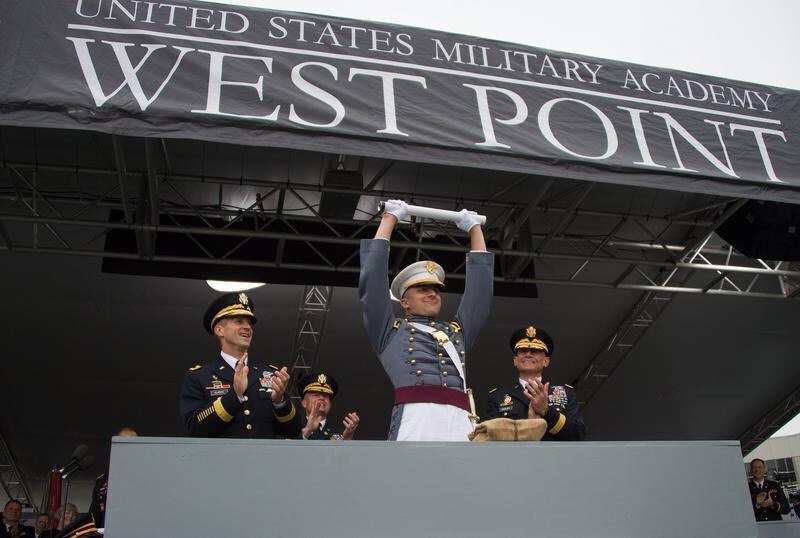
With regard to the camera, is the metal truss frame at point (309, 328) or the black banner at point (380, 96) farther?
the metal truss frame at point (309, 328)

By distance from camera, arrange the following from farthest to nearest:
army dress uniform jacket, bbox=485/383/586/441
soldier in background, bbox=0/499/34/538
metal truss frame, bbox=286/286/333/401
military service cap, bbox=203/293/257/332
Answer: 1. metal truss frame, bbox=286/286/333/401
2. soldier in background, bbox=0/499/34/538
3. army dress uniform jacket, bbox=485/383/586/441
4. military service cap, bbox=203/293/257/332

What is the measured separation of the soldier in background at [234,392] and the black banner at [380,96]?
0.84 metres

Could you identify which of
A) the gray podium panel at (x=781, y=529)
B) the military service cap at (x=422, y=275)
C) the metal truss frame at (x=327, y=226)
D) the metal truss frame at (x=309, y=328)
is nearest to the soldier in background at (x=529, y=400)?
the military service cap at (x=422, y=275)

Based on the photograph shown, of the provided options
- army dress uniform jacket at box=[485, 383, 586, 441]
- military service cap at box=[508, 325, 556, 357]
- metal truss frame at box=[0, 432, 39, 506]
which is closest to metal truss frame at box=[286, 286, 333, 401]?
metal truss frame at box=[0, 432, 39, 506]

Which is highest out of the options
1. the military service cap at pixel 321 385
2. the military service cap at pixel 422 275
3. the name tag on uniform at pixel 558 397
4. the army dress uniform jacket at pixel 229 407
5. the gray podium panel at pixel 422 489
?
the military service cap at pixel 321 385

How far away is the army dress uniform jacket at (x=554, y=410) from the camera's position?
3.61 meters

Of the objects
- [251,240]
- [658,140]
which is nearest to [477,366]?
[251,240]

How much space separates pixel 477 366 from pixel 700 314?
285 centimetres

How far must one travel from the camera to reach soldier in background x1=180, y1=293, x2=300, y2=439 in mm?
2934

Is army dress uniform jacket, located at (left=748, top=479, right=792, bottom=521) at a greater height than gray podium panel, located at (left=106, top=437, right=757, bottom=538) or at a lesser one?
greater

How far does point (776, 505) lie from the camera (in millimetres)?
7113

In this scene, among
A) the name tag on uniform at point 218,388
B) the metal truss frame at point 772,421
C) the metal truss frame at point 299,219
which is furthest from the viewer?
the metal truss frame at point 772,421

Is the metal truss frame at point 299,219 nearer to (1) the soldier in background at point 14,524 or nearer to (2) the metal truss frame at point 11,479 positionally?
(1) the soldier in background at point 14,524

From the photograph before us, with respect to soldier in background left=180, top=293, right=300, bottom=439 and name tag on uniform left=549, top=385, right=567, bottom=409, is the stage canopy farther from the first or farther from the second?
name tag on uniform left=549, top=385, right=567, bottom=409
